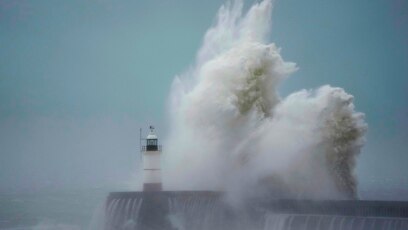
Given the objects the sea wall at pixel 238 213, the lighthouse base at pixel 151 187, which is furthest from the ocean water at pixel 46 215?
the sea wall at pixel 238 213

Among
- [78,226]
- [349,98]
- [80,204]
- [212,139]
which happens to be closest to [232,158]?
[212,139]

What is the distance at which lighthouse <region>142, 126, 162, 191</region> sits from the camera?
102ft

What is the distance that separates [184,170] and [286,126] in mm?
5688

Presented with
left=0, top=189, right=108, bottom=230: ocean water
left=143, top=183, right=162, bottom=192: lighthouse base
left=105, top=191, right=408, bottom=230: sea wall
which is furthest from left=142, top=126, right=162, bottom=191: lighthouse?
left=0, top=189, right=108, bottom=230: ocean water

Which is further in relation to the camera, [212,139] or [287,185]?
[212,139]

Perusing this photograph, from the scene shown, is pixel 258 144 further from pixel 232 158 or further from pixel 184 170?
pixel 184 170

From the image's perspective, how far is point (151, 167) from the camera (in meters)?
31.0

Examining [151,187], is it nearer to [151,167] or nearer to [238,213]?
Answer: [151,167]

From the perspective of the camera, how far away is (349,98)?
29.5 metres

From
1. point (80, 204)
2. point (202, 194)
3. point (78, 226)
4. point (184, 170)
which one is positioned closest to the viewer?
point (202, 194)

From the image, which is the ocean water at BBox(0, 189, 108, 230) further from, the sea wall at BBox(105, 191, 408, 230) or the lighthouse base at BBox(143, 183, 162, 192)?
the sea wall at BBox(105, 191, 408, 230)

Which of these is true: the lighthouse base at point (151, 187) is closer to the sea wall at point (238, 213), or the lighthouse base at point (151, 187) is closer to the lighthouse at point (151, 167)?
the lighthouse at point (151, 167)

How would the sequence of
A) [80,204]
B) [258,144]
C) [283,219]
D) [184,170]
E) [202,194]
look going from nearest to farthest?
[283,219] → [202,194] → [258,144] → [184,170] → [80,204]

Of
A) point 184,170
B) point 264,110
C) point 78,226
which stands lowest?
point 78,226
